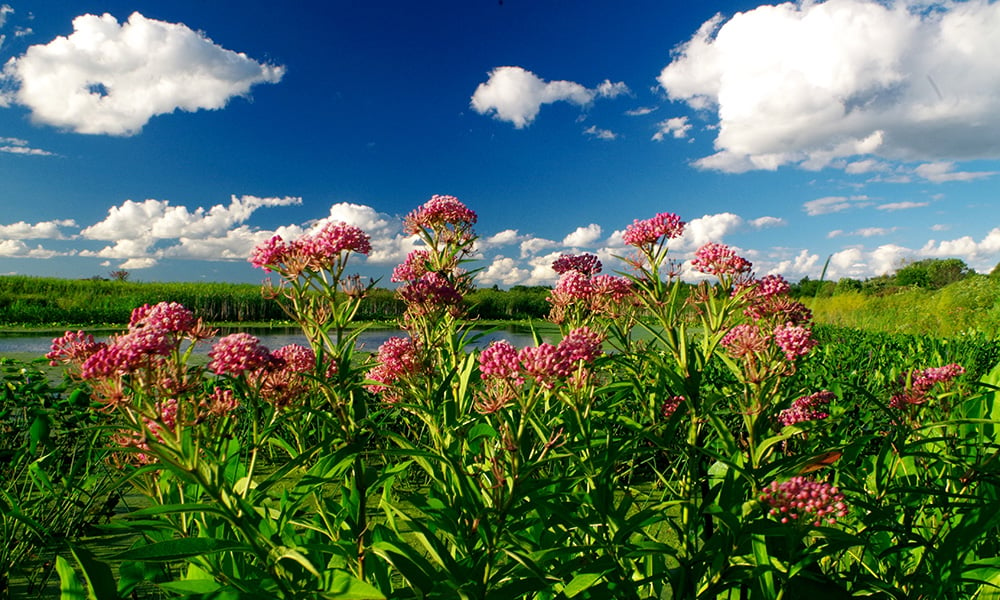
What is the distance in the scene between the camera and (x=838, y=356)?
20.1 feet

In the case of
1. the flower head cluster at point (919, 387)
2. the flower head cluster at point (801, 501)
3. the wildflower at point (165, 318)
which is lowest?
the flower head cluster at point (801, 501)

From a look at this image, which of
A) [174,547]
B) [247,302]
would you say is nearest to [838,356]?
[174,547]

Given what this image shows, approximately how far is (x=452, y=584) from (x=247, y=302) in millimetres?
23862

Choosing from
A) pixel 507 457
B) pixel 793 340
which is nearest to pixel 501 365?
pixel 507 457

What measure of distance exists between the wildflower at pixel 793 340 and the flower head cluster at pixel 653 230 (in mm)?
507

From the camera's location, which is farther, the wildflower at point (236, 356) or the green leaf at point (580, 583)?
the wildflower at point (236, 356)

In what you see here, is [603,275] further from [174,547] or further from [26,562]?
[26,562]

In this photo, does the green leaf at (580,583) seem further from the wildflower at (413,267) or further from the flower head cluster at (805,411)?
the wildflower at (413,267)

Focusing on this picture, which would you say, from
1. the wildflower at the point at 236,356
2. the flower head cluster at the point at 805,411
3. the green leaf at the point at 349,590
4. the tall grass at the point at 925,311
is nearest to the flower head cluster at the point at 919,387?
the flower head cluster at the point at 805,411

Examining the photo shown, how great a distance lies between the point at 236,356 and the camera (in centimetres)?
147

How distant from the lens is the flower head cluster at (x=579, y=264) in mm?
2555

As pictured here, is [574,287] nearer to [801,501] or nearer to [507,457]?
[507,457]

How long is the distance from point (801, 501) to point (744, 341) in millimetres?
483

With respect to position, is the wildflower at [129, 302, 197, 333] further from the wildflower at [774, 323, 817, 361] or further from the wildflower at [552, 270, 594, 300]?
the wildflower at [774, 323, 817, 361]
